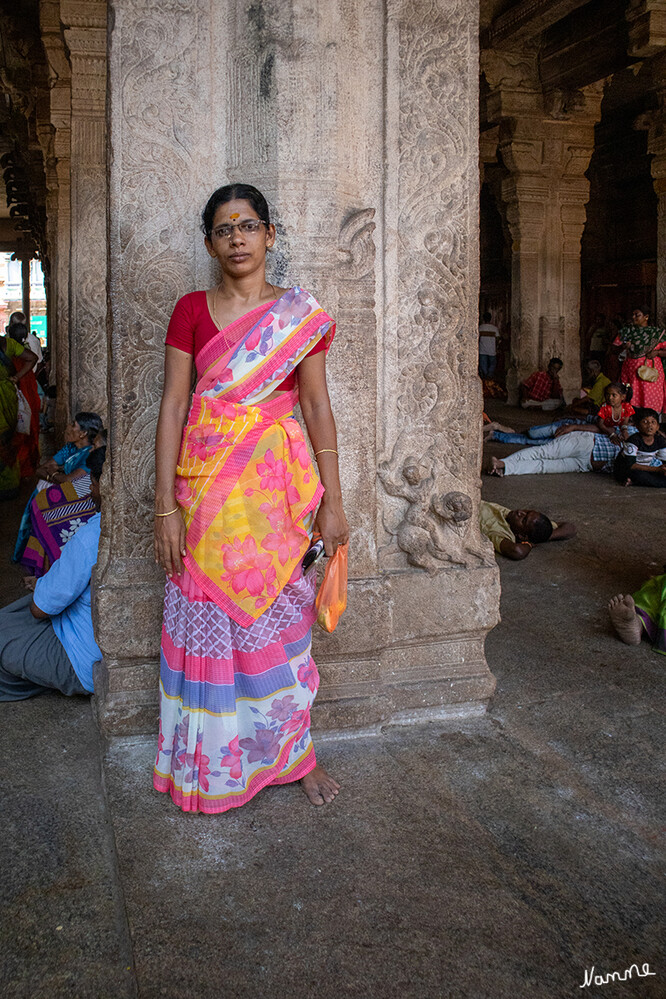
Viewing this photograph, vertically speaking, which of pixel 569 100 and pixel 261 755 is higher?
pixel 569 100

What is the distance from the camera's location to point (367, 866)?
2021 mm

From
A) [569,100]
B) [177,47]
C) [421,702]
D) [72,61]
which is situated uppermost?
[569,100]

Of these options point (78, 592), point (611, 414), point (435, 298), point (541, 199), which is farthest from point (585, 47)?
point (78, 592)

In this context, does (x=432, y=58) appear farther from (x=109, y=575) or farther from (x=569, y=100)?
(x=569, y=100)

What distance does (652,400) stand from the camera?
9.77 m

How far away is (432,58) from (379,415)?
112cm

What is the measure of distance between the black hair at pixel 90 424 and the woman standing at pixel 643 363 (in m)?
6.59

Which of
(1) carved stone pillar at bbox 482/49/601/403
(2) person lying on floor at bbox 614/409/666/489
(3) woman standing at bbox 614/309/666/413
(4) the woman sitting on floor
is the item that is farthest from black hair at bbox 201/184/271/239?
(1) carved stone pillar at bbox 482/49/601/403

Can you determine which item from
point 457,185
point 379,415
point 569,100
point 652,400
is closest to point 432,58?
point 457,185

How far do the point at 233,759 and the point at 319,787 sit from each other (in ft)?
0.86

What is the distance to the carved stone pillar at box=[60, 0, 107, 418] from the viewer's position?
611cm

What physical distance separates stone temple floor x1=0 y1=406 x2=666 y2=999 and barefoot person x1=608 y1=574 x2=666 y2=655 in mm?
475

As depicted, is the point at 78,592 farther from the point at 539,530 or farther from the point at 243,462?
the point at 539,530

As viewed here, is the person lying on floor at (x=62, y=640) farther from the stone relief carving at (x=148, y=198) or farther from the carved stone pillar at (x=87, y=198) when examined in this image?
the carved stone pillar at (x=87, y=198)
